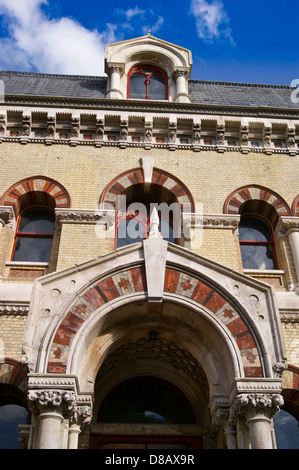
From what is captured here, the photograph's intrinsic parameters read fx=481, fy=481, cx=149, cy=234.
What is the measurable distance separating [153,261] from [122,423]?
12.1ft

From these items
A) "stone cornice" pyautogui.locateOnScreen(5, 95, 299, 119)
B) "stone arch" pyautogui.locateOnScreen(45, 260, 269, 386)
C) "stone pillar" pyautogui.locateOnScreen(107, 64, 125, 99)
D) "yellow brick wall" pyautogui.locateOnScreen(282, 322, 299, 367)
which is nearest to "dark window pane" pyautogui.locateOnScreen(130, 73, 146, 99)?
"stone pillar" pyautogui.locateOnScreen(107, 64, 125, 99)

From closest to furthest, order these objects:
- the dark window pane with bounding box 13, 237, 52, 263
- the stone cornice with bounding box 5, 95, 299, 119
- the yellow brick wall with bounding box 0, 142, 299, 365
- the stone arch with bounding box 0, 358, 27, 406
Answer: the stone arch with bounding box 0, 358, 27, 406
the yellow brick wall with bounding box 0, 142, 299, 365
the dark window pane with bounding box 13, 237, 52, 263
the stone cornice with bounding box 5, 95, 299, 119

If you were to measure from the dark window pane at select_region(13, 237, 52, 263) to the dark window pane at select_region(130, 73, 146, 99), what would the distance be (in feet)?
20.2

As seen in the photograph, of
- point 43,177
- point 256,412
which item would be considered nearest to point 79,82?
point 43,177

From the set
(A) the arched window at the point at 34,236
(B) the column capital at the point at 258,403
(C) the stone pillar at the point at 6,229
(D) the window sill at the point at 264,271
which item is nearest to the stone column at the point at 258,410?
(B) the column capital at the point at 258,403

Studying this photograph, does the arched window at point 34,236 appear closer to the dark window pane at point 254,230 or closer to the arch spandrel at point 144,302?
the arch spandrel at point 144,302

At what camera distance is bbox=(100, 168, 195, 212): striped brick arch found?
12875mm

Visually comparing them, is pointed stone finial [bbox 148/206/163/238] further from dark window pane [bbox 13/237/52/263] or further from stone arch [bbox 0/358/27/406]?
stone arch [bbox 0/358/27/406]

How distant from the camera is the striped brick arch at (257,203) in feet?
42.4

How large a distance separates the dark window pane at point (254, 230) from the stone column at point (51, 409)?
684 cm

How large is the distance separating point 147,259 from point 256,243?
4388 millimetres

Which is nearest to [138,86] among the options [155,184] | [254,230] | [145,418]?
[155,184]

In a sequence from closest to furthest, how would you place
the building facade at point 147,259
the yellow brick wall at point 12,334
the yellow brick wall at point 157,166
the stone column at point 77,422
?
1. the stone column at point 77,422
2. the building facade at point 147,259
3. the yellow brick wall at point 12,334
4. the yellow brick wall at point 157,166

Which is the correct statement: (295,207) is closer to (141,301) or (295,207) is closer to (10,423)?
(141,301)
